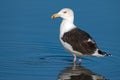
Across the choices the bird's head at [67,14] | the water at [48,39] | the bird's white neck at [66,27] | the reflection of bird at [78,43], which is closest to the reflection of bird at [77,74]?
the water at [48,39]

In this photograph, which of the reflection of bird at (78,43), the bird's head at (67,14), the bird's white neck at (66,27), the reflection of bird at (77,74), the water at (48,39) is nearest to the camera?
the reflection of bird at (77,74)

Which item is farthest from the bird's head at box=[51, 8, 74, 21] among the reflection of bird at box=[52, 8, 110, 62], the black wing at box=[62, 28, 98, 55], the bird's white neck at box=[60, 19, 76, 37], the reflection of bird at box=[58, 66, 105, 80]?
the reflection of bird at box=[58, 66, 105, 80]

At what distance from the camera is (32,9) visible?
15.7 m

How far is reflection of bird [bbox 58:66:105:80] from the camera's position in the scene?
36.1ft

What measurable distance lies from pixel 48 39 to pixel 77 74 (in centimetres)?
265

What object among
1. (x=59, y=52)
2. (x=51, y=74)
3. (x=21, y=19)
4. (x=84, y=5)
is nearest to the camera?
(x=51, y=74)

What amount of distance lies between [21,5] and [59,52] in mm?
3360

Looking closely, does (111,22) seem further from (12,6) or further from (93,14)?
(12,6)

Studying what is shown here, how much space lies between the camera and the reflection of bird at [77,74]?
11016mm

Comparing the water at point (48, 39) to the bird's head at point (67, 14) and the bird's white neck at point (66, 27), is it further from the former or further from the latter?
the bird's head at point (67, 14)

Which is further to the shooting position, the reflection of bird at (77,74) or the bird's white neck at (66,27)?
the bird's white neck at (66,27)

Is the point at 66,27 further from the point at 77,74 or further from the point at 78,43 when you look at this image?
the point at 77,74

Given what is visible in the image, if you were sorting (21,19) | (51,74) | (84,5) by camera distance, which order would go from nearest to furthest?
(51,74) → (21,19) → (84,5)

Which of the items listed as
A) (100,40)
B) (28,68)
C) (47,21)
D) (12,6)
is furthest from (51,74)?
(12,6)
